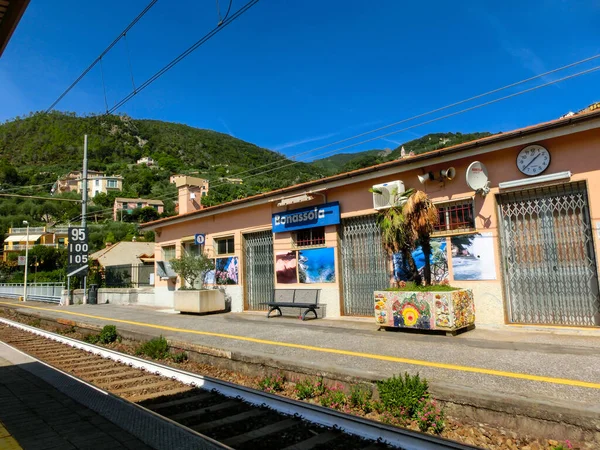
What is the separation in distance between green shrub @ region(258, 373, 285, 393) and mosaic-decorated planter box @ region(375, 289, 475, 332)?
3614 mm

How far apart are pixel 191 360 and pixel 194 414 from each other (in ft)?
10.5

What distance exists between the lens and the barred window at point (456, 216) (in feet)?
30.7

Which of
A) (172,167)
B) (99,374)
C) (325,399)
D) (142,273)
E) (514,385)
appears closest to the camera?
(514,385)

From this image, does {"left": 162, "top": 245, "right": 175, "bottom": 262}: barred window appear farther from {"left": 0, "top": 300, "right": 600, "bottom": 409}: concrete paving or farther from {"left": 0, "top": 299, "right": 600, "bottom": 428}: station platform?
{"left": 0, "top": 300, "right": 600, "bottom": 409}: concrete paving

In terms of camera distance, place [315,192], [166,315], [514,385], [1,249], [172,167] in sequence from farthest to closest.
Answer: [172,167], [1,249], [166,315], [315,192], [514,385]

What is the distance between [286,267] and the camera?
13406 millimetres

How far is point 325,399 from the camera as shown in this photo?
5363 millimetres

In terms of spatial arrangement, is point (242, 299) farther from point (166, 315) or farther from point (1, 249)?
point (1, 249)

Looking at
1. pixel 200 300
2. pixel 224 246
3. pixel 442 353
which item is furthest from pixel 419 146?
pixel 442 353

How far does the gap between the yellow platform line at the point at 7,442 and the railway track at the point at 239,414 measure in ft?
5.12

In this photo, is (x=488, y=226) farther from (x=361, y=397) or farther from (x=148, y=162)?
(x=148, y=162)

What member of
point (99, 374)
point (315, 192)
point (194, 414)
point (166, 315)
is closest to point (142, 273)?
point (166, 315)

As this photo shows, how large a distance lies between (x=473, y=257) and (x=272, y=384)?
548cm

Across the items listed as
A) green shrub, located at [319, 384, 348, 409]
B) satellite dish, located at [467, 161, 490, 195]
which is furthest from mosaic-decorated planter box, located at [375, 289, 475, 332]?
green shrub, located at [319, 384, 348, 409]
